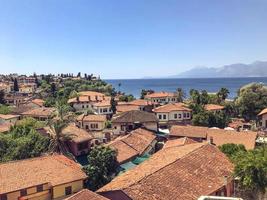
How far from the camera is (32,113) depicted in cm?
8306

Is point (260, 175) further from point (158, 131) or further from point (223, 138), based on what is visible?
point (158, 131)

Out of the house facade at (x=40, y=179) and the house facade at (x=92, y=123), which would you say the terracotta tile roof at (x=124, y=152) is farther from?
the house facade at (x=92, y=123)

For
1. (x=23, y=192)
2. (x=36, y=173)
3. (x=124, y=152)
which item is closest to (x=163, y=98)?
(x=124, y=152)

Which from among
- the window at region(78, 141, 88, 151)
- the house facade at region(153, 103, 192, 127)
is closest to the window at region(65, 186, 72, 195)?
the window at region(78, 141, 88, 151)

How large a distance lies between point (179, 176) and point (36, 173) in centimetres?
1381

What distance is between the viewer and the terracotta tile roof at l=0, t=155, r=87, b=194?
32.9 meters

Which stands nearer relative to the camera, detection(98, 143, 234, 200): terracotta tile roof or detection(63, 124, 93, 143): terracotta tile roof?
detection(98, 143, 234, 200): terracotta tile roof

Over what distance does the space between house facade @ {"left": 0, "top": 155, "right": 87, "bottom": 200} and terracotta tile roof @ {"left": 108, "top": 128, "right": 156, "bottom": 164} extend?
802 cm

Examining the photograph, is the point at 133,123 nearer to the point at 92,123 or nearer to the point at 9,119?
the point at 92,123

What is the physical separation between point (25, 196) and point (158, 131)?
1359 inches

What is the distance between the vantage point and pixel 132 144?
50.2 metres

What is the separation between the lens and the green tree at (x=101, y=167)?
37.9 m

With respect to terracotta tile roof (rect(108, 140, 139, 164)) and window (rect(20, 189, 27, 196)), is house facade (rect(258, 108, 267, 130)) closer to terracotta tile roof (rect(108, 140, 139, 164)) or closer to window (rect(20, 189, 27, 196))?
terracotta tile roof (rect(108, 140, 139, 164))

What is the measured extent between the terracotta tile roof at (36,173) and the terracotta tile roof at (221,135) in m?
20.3
